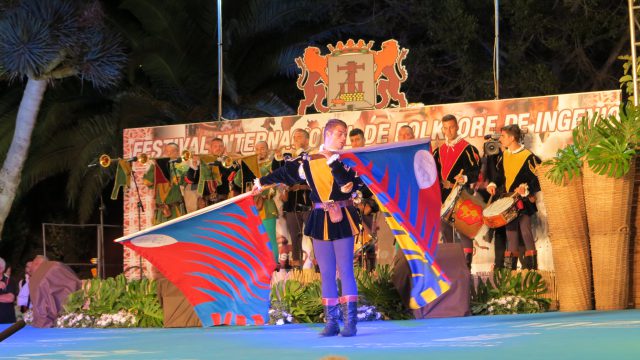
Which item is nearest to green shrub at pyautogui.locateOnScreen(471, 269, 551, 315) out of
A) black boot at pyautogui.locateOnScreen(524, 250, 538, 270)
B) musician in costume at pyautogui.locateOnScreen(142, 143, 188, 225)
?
black boot at pyautogui.locateOnScreen(524, 250, 538, 270)

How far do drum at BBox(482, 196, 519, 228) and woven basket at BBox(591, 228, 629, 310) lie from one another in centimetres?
381

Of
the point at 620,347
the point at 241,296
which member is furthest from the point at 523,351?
the point at 241,296

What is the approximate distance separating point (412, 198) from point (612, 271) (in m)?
3.00

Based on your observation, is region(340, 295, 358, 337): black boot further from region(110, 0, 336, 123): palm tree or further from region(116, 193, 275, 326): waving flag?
region(110, 0, 336, 123): palm tree

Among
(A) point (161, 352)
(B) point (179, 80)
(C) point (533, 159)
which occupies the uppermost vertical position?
(B) point (179, 80)

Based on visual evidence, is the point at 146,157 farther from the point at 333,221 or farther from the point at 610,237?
the point at 333,221

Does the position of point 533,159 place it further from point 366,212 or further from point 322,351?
point 322,351

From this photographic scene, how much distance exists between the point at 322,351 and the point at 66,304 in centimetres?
789

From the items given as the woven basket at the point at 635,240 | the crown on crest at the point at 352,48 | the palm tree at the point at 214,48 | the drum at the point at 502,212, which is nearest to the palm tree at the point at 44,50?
the palm tree at the point at 214,48

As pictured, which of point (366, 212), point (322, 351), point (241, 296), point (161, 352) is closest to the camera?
point (322, 351)

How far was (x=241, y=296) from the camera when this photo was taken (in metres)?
11.0

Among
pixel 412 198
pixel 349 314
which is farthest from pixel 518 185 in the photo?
pixel 349 314

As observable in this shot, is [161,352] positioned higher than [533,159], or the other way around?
[533,159]

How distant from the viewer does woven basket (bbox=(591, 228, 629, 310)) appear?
12141mm
